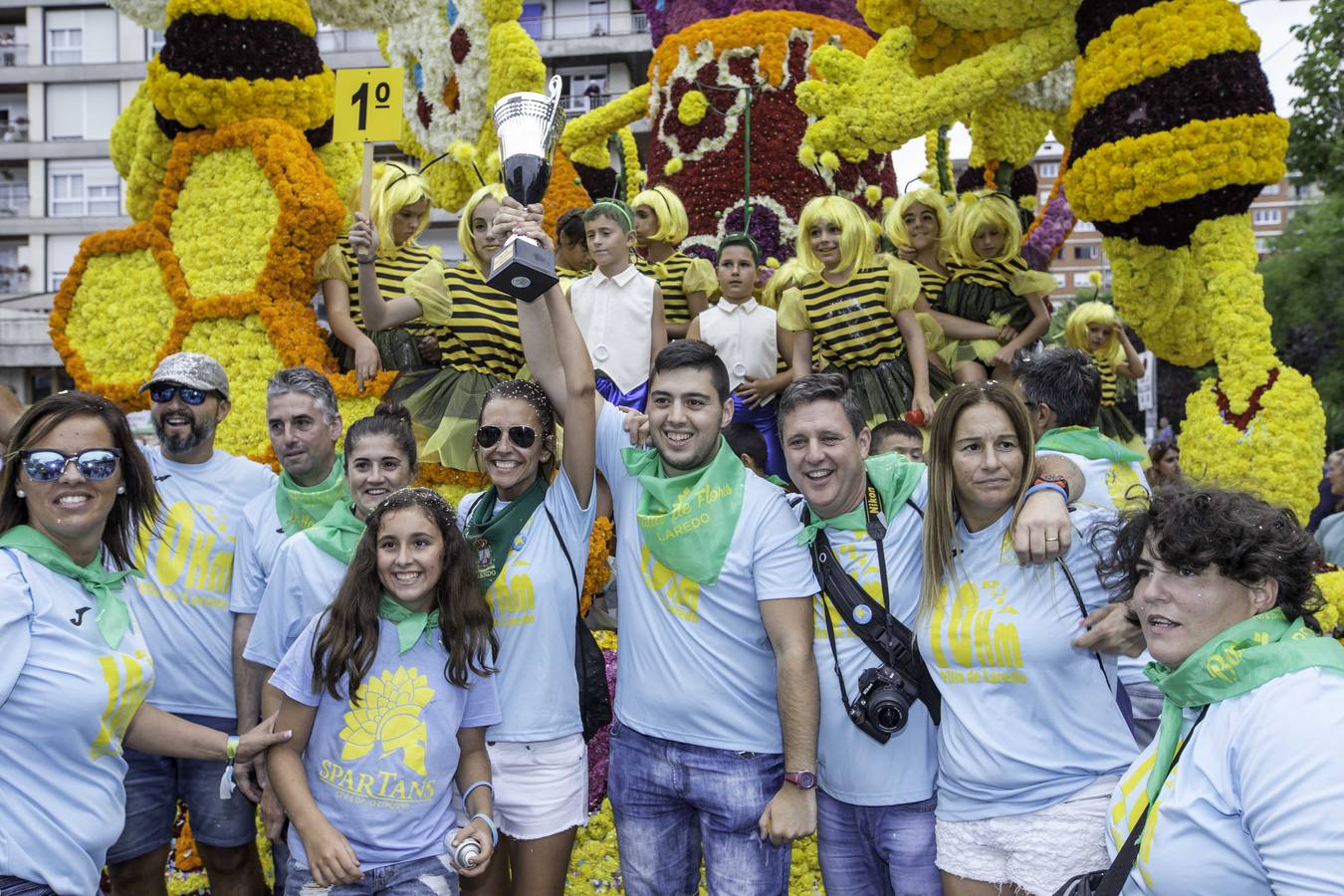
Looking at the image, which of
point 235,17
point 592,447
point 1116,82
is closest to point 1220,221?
point 1116,82

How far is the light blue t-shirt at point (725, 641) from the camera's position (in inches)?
107

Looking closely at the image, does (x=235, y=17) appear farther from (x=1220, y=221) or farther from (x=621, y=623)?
(x=1220, y=221)

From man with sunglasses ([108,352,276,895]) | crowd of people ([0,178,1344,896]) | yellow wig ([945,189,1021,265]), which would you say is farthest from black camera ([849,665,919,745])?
yellow wig ([945,189,1021,265])

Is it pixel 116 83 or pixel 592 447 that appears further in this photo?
pixel 116 83

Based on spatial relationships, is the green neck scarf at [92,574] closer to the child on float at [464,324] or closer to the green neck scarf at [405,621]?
the green neck scarf at [405,621]

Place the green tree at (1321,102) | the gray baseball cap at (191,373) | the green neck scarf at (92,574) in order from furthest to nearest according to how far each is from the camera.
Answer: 1. the green tree at (1321,102)
2. the gray baseball cap at (191,373)
3. the green neck scarf at (92,574)

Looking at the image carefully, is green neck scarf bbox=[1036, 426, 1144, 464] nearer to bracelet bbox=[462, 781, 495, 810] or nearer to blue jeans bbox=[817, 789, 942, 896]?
blue jeans bbox=[817, 789, 942, 896]

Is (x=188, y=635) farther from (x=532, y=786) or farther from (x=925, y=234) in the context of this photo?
(x=925, y=234)

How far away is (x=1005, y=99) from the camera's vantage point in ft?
24.1

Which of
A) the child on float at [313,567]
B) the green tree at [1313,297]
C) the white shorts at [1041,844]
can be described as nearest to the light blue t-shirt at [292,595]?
the child on float at [313,567]

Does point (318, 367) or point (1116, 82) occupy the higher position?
point (1116, 82)

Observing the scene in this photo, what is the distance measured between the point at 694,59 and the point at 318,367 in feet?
13.2

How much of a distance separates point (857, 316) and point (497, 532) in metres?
2.76

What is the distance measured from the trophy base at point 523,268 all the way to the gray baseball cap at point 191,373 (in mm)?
1191
